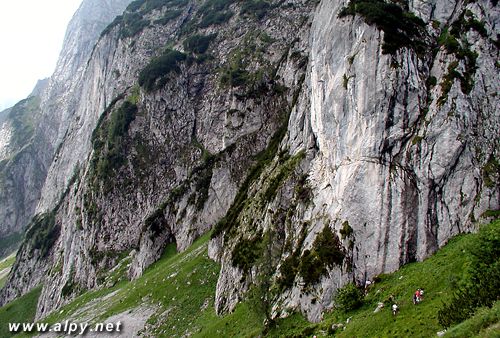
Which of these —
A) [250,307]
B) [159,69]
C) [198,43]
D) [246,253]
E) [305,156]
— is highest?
[198,43]

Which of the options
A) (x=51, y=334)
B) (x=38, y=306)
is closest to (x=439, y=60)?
(x=51, y=334)

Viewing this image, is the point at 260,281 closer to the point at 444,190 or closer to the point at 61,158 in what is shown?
the point at 444,190

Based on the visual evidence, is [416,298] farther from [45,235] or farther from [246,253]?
[45,235]

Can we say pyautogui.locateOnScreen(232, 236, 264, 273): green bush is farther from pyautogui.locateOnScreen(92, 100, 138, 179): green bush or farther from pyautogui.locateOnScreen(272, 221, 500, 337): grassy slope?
pyautogui.locateOnScreen(92, 100, 138, 179): green bush

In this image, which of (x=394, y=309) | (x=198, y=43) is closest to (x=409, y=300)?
(x=394, y=309)

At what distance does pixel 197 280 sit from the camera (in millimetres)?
61875

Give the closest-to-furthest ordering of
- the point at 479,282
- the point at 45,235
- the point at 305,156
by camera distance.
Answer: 1. the point at 479,282
2. the point at 305,156
3. the point at 45,235

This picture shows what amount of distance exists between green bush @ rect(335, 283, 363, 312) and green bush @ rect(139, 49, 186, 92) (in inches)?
4025

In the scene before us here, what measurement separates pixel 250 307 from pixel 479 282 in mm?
23602

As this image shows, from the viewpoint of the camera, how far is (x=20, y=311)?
11231 cm

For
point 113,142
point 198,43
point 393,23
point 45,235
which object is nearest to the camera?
point 393,23

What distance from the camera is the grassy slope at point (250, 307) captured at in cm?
2680

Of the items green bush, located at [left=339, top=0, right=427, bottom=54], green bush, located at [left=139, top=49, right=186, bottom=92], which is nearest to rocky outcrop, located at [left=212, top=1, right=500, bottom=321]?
green bush, located at [left=339, top=0, right=427, bottom=54]

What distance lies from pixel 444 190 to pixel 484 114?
28.7 feet
